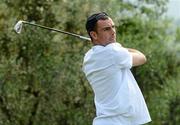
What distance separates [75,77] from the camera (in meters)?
7.52

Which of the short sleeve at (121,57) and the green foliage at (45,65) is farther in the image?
the green foliage at (45,65)

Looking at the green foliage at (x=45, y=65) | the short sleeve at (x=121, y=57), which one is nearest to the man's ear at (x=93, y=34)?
the short sleeve at (x=121, y=57)

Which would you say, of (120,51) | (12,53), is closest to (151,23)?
(12,53)

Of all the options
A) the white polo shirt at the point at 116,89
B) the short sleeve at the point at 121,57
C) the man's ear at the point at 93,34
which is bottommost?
the white polo shirt at the point at 116,89

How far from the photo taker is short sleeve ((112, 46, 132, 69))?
10.6 feet

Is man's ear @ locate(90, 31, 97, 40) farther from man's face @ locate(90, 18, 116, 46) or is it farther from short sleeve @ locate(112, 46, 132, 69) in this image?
short sleeve @ locate(112, 46, 132, 69)

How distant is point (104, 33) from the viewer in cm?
A: 325

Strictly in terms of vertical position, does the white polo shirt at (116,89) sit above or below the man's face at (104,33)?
below

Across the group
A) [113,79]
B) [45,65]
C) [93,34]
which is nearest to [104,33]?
[93,34]

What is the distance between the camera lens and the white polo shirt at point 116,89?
3219 millimetres

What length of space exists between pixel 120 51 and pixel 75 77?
168 inches

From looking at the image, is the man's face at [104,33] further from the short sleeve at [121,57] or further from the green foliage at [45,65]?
the green foliage at [45,65]

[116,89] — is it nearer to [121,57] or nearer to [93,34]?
[121,57]

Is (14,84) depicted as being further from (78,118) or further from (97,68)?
(97,68)
